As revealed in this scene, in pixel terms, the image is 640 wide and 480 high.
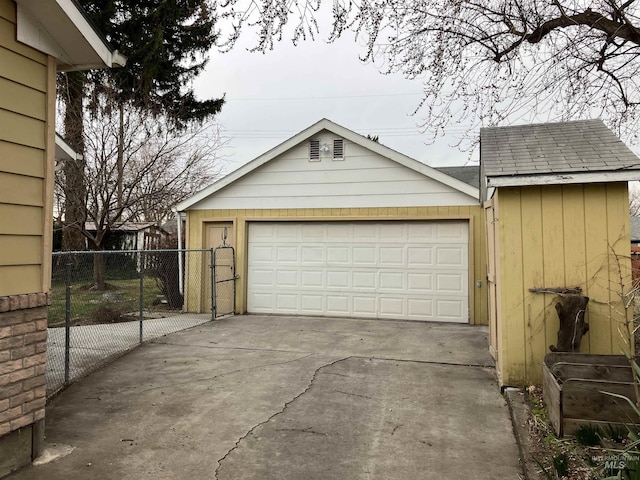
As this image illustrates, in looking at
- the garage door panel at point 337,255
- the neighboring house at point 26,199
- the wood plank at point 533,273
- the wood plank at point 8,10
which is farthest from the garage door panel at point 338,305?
the wood plank at point 8,10

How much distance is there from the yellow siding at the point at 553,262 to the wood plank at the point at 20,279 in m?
4.43

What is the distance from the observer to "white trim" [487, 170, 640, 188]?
15.0ft

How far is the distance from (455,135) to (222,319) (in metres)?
6.06

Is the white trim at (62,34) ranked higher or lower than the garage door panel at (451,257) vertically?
higher

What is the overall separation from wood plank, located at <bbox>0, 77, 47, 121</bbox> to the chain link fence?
7.97 feet

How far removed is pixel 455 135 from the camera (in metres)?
8.09

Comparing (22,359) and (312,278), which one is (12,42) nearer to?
(22,359)

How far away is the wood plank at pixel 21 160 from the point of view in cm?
319

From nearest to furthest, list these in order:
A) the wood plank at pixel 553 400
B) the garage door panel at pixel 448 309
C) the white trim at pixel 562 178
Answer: the wood plank at pixel 553 400, the white trim at pixel 562 178, the garage door panel at pixel 448 309

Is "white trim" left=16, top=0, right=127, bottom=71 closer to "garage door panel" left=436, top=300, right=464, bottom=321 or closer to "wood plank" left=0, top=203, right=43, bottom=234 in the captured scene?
"wood plank" left=0, top=203, right=43, bottom=234

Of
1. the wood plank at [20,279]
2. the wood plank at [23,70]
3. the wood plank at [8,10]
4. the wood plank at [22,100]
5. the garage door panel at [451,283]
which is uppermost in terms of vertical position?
the wood plank at [8,10]

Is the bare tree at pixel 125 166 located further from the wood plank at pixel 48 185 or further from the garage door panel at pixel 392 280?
the wood plank at pixel 48 185

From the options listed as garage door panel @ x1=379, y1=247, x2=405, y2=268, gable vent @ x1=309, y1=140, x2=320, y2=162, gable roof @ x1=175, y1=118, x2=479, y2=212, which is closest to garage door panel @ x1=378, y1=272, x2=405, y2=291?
garage door panel @ x1=379, y1=247, x2=405, y2=268

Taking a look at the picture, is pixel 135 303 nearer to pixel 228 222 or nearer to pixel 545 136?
pixel 228 222
